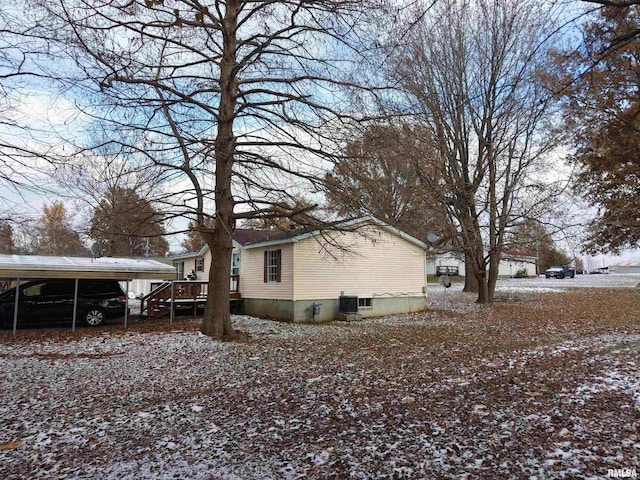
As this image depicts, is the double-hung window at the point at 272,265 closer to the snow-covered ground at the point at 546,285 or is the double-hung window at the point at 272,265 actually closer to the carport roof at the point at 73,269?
the carport roof at the point at 73,269

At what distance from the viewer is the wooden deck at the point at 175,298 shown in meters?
15.5

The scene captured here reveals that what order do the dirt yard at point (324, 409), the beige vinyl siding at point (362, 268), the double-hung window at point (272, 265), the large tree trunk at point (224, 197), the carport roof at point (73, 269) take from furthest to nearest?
the double-hung window at point (272, 265), the beige vinyl siding at point (362, 268), the carport roof at point (73, 269), the large tree trunk at point (224, 197), the dirt yard at point (324, 409)

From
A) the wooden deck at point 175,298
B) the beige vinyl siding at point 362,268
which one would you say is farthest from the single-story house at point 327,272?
the wooden deck at point 175,298

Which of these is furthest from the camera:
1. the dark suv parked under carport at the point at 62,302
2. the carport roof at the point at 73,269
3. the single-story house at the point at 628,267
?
the single-story house at the point at 628,267

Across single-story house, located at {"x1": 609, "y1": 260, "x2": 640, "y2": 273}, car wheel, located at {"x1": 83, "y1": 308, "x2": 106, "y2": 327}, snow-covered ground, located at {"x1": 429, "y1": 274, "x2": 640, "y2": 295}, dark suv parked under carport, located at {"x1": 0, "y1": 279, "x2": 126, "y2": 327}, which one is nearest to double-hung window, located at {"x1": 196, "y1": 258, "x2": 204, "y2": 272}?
Result: dark suv parked under carport, located at {"x1": 0, "y1": 279, "x2": 126, "y2": 327}

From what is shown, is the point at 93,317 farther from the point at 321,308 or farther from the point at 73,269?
the point at 321,308

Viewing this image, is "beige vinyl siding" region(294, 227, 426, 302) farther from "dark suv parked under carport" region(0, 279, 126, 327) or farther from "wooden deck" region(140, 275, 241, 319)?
"dark suv parked under carport" region(0, 279, 126, 327)

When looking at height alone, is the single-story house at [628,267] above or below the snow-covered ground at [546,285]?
above

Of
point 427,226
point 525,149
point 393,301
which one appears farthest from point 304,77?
point 427,226

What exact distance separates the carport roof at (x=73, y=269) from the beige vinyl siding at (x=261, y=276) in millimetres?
3347

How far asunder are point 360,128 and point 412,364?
488 centimetres

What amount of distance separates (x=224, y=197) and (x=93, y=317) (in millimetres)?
7142

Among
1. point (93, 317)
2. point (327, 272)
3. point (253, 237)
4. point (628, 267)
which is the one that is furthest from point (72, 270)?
point (628, 267)

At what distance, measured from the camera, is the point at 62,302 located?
13188 millimetres
